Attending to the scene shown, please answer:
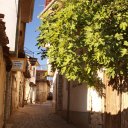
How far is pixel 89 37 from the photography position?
1276cm

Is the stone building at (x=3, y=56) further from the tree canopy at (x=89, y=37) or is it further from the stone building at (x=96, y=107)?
the stone building at (x=96, y=107)

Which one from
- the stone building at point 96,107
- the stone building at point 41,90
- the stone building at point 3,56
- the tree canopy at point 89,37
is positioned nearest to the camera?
the stone building at point 3,56

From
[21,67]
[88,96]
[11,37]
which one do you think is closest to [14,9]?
[11,37]

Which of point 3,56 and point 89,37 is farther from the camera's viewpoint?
point 3,56

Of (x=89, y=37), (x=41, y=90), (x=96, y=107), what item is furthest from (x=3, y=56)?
(x=41, y=90)

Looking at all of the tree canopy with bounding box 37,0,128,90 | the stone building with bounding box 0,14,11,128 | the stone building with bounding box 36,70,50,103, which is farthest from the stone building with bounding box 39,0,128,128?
the stone building with bounding box 36,70,50,103

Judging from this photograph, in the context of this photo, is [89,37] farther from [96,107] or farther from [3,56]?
[96,107]

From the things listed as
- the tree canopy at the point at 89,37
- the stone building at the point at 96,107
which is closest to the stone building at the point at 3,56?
the tree canopy at the point at 89,37

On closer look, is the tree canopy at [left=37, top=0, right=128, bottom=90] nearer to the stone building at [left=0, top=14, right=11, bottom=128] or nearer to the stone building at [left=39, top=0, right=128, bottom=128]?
the stone building at [left=0, top=14, right=11, bottom=128]

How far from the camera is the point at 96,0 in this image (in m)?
13.8

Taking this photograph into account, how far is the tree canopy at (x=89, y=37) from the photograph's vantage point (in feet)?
42.2

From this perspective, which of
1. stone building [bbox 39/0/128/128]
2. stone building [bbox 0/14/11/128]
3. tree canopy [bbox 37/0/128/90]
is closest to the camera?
stone building [bbox 0/14/11/128]

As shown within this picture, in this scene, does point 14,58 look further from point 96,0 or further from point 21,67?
point 96,0

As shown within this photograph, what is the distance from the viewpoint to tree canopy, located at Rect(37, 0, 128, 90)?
42.2ft
